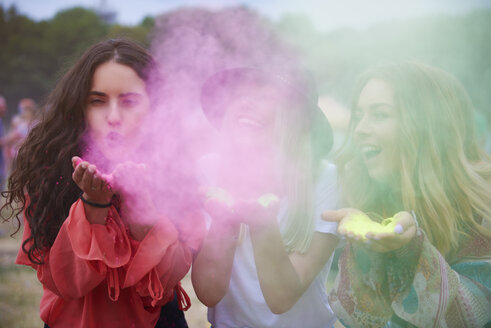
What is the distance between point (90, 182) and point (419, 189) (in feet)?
4.17

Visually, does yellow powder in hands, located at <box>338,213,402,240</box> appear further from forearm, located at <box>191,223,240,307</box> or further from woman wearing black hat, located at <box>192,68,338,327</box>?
forearm, located at <box>191,223,240,307</box>

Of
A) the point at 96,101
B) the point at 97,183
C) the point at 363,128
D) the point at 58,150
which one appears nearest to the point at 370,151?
the point at 363,128

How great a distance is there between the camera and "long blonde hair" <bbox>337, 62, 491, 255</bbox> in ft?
4.75

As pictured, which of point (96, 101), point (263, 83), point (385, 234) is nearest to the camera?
point (385, 234)

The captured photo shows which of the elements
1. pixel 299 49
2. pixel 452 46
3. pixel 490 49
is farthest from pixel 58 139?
pixel 490 49

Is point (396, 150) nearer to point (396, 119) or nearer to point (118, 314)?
point (396, 119)

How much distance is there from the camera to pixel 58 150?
1.66 metres

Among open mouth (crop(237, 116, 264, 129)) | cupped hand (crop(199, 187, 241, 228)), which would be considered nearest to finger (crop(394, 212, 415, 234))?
cupped hand (crop(199, 187, 241, 228))

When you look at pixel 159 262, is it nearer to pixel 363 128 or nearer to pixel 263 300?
pixel 263 300

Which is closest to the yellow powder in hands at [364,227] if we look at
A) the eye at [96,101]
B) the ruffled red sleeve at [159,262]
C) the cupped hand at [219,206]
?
the cupped hand at [219,206]

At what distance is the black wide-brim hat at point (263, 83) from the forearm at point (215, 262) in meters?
0.59

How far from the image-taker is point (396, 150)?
1472mm

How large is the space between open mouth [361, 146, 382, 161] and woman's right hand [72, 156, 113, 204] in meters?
1.03

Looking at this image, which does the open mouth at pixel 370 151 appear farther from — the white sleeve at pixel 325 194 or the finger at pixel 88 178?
the finger at pixel 88 178
